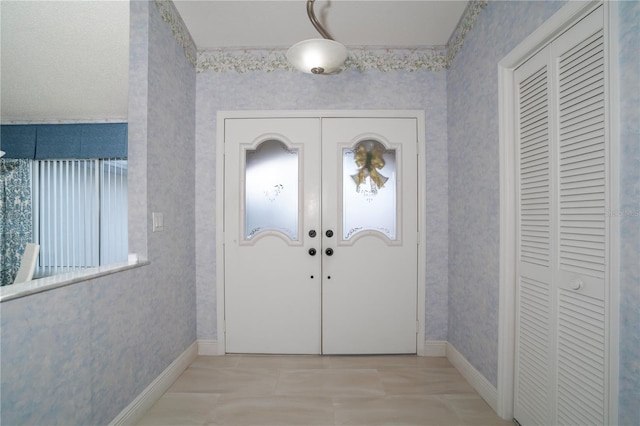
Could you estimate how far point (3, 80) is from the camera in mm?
2818

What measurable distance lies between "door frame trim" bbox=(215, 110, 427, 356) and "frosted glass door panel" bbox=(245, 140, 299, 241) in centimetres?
23

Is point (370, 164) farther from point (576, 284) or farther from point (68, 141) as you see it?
point (68, 141)

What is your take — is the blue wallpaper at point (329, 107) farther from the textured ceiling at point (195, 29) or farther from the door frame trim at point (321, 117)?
the textured ceiling at point (195, 29)

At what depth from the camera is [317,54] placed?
68.3 inches

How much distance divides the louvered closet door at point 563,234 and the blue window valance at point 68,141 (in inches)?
162

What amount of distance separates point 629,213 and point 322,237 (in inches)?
72.9

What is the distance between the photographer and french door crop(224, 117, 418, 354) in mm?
2500

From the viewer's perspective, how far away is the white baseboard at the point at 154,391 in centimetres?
157

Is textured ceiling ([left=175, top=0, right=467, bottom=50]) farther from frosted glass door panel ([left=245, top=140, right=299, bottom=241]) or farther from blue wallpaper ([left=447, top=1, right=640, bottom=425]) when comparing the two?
frosted glass door panel ([left=245, top=140, right=299, bottom=241])

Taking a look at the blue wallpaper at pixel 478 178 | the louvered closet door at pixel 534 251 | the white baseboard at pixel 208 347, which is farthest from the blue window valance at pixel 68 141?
the louvered closet door at pixel 534 251

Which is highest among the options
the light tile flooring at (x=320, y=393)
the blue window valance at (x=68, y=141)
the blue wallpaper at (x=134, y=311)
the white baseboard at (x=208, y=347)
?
the blue window valance at (x=68, y=141)

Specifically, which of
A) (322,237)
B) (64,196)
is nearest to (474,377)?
(322,237)

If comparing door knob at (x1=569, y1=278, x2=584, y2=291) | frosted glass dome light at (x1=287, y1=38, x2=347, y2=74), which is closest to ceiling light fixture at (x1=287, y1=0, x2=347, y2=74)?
frosted glass dome light at (x1=287, y1=38, x2=347, y2=74)

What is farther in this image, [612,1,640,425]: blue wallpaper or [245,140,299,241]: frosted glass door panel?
[245,140,299,241]: frosted glass door panel
